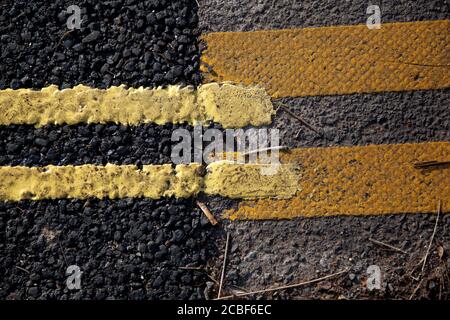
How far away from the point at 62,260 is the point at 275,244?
1028mm

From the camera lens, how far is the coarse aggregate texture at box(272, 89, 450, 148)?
244cm

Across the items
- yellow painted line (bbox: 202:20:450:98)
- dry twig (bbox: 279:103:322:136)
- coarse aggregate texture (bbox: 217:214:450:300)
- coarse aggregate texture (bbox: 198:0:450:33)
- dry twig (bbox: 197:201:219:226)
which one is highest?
coarse aggregate texture (bbox: 198:0:450:33)

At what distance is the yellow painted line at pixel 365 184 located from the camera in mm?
2383

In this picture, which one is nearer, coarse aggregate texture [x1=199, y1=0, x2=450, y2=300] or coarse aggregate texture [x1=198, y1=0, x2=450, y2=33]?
coarse aggregate texture [x1=199, y1=0, x2=450, y2=300]

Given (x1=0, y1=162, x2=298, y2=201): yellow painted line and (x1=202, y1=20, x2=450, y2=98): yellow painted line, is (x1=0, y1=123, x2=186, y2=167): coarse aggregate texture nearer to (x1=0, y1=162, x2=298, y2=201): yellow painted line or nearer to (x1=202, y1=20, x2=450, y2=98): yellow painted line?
(x1=0, y1=162, x2=298, y2=201): yellow painted line

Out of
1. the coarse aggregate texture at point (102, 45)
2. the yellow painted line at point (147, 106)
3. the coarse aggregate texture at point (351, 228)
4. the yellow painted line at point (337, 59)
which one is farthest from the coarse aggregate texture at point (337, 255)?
the coarse aggregate texture at point (102, 45)

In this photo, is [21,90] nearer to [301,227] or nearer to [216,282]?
[216,282]

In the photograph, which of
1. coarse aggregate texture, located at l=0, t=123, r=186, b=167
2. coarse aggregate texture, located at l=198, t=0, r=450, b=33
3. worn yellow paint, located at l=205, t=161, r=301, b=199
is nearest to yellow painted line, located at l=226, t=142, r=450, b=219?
worn yellow paint, located at l=205, t=161, r=301, b=199

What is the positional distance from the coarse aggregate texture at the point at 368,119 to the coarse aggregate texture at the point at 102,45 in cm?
56

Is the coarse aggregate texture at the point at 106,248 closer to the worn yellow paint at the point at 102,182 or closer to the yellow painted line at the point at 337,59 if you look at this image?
the worn yellow paint at the point at 102,182

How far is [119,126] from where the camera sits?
2.47 m

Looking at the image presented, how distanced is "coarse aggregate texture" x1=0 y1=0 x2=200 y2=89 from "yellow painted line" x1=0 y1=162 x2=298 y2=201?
438mm

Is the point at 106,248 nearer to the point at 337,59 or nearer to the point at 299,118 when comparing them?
the point at 299,118
